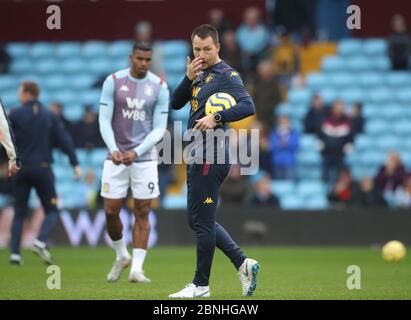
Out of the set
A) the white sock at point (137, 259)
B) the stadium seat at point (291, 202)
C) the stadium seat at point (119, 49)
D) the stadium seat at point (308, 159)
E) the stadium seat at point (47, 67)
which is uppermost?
the stadium seat at point (119, 49)

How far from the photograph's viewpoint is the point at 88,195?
22047 millimetres

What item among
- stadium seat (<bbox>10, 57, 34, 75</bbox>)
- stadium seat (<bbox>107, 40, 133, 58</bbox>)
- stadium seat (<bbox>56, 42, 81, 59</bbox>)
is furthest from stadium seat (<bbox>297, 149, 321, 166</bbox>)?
stadium seat (<bbox>10, 57, 34, 75</bbox>)

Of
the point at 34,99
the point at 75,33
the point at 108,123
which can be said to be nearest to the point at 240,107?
the point at 108,123

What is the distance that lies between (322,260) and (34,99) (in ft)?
17.4

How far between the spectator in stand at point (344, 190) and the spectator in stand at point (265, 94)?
2.63 m

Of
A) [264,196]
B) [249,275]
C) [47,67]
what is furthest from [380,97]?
[249,275]

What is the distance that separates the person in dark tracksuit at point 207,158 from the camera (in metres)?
9.45

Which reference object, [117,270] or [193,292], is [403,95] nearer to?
[117,270]

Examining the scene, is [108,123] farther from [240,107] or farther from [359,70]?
[359,70]

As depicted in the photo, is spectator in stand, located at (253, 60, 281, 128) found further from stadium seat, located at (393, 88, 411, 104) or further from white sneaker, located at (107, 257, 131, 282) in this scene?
white sneaker, located at (107, 257, 131, 282)

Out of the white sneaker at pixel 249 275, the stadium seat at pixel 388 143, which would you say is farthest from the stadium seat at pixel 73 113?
the white sneaker at pixel 249 275

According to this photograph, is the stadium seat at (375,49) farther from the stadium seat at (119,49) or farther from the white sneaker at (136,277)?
the white sneaker at (136,277)

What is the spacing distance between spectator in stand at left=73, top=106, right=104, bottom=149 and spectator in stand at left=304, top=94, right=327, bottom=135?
484 cm

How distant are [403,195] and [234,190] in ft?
11.9
